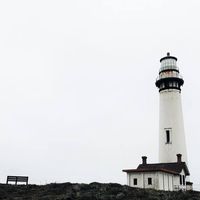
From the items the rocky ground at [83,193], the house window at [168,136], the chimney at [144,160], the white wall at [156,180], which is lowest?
the rocky ground at [83,193]

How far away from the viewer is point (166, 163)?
3481cm

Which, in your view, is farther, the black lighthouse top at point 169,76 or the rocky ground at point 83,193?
the black lighthouse top at point 169,76

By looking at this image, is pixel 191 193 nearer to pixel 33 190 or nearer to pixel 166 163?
pixel 166 163

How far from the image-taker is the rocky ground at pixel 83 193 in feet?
A: 82.7

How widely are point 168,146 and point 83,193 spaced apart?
12650 mm

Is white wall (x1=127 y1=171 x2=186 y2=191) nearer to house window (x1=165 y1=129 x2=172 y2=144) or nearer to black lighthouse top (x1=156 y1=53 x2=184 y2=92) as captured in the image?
house window (x1=165 y1=129 x2=172 y2=144)

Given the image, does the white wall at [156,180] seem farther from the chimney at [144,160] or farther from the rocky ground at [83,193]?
the rocky ground at [83,193]

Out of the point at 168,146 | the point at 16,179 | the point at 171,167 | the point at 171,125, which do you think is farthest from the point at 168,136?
the point at 16,179

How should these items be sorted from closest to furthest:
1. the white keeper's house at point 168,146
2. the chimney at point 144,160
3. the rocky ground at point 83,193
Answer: the rocky ground at point 83,193, the white keeper's house at point 168,146, the chimney at point 144,160

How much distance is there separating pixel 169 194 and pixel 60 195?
7.61 metres

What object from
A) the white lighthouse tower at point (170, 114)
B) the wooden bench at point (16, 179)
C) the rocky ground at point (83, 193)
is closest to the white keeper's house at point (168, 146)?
the white lighthouse tower at point (170, 114)

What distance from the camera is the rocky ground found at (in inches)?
993

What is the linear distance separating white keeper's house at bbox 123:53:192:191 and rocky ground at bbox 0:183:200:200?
11.8 feet

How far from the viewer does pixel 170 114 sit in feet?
121
